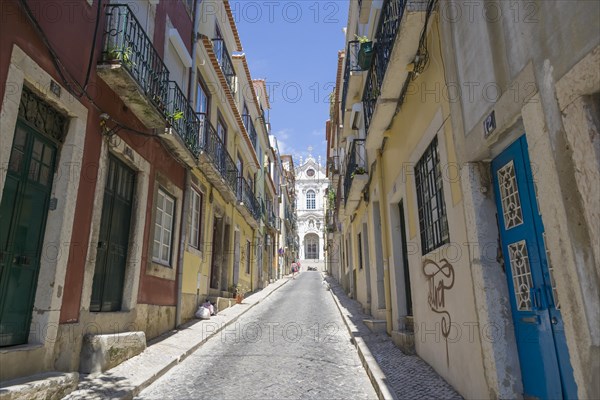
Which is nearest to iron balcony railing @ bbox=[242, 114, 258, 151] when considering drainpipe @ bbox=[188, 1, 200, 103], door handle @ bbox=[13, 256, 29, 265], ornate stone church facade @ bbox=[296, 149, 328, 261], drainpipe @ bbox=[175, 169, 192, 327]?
drainpipe @ bbox=[188, 1, 200, 103]

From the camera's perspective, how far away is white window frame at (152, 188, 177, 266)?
25.5ft

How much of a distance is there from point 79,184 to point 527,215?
201 inches

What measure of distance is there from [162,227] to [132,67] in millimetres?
3230

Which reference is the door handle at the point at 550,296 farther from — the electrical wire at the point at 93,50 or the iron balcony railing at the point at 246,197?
the iron balcony railing at the point at 246,197

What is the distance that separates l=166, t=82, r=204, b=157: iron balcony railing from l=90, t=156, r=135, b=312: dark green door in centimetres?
144

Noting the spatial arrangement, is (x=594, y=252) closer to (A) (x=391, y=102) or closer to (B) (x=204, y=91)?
(A) (x=391, y=102)

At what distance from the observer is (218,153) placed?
11.8 m

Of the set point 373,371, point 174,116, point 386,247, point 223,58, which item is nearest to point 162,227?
point 174,116

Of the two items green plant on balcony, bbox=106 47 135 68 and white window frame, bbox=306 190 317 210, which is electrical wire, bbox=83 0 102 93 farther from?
white window frame, bbox=306 190 317 210

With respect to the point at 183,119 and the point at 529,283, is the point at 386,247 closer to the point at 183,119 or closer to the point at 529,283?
the point at 529,283

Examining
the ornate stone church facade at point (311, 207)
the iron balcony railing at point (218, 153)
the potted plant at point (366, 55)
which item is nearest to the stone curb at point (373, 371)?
the potted plant at point (366, 55)

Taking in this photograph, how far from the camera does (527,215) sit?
10.4 ft

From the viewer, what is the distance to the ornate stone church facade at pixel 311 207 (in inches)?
2201

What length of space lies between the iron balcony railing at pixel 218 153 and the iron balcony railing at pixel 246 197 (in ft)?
3.00
